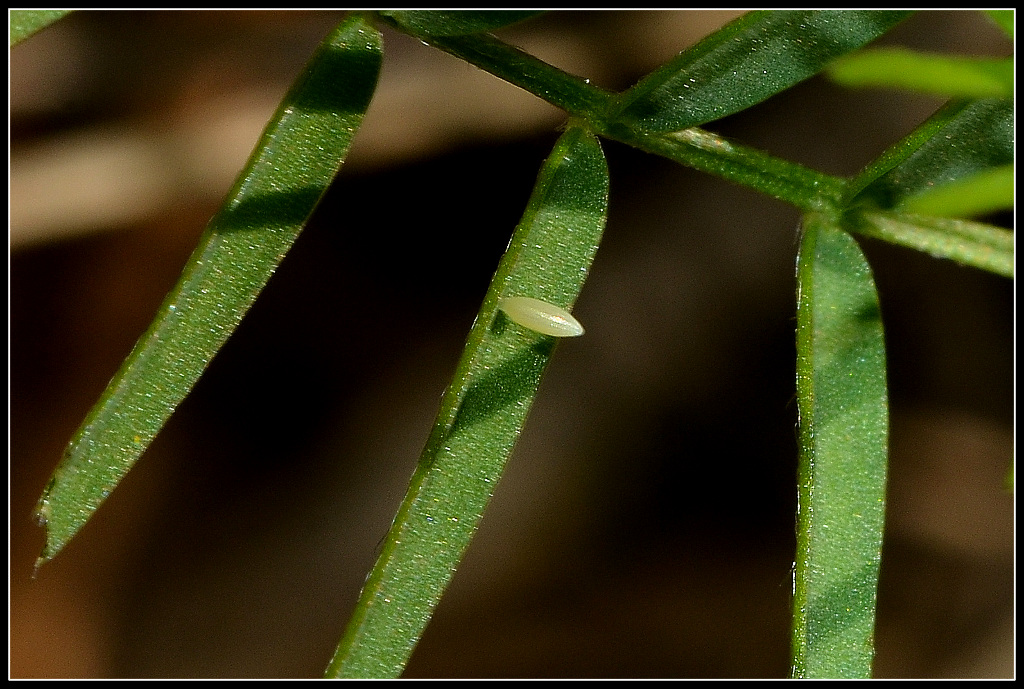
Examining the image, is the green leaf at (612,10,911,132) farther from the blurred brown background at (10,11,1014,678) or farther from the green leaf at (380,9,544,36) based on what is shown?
the blurred brown background at (10,11,1014,678)

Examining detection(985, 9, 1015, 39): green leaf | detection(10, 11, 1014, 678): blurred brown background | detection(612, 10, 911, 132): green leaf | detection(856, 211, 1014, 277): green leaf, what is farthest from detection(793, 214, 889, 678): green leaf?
detection(10, 11, 1014, 678): blurred brown background

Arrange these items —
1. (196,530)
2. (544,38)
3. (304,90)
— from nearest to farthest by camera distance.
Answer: (304,90)
(544,38)
(196,530)

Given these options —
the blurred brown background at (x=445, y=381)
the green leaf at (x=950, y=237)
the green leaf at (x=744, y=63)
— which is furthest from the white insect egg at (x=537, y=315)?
the blurred brown background at (x=445, y=381)

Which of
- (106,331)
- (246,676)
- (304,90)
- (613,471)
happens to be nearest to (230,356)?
(106,331)

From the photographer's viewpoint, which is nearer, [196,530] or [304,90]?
[304,90]

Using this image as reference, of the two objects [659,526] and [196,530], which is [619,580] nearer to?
[659,526]
